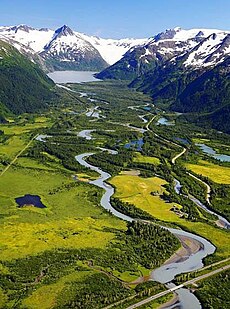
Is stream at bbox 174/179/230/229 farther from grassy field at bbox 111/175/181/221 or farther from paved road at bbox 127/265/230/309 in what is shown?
paved road at bbox 127/265/230/309

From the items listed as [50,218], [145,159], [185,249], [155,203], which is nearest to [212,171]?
[145,159]

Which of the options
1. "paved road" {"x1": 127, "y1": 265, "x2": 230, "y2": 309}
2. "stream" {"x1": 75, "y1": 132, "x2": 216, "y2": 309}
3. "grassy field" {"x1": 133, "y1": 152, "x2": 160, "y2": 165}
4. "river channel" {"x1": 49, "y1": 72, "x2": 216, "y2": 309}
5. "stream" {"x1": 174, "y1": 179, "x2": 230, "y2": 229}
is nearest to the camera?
"paved road" {"x1": 127, "y1": 265, "x2": 230, "y2": 309}

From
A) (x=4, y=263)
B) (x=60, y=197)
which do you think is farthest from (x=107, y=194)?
(x=4, y=263)

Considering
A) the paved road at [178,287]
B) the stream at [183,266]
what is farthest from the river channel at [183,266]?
the paved road at [178,287]

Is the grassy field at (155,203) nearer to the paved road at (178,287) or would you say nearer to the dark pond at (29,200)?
the paved road at (178,287)

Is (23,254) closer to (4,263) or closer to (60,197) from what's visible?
(4,263)

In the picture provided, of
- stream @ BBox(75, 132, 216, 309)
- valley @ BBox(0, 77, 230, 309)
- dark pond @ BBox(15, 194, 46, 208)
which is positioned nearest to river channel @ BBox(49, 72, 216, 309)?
stream @ BBox(75, 132, 216, 309)
